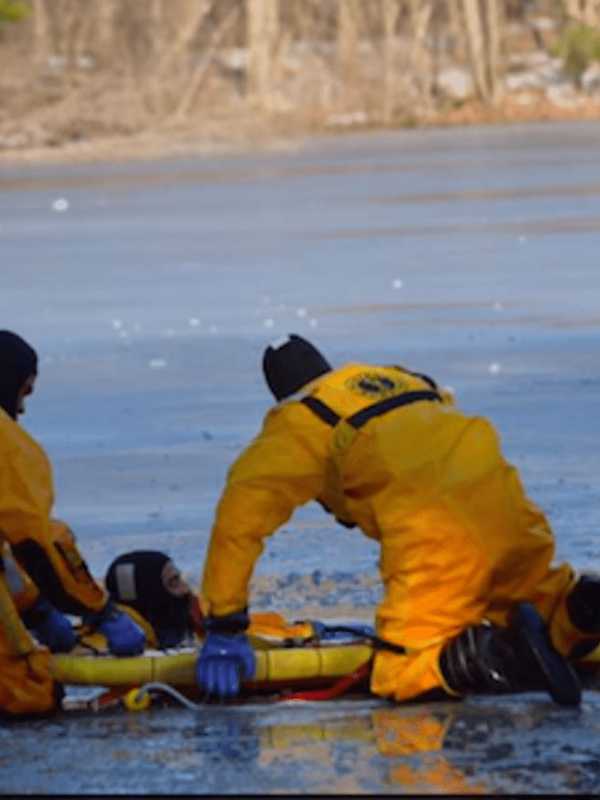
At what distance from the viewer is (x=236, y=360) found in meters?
13.4

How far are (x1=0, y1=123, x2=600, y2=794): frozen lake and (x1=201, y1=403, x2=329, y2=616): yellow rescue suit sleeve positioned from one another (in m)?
0.31

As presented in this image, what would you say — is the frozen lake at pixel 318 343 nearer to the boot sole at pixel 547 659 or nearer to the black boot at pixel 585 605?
the boot sole at pixel 547 659

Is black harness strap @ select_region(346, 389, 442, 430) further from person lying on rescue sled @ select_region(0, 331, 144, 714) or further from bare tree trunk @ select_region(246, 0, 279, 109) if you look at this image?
bare tree trunk @ select_region(246, 0, 279, 109)

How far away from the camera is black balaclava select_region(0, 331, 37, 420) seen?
652cm

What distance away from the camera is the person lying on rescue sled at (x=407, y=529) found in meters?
6.05

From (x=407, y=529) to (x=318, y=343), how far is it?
26.0 ft

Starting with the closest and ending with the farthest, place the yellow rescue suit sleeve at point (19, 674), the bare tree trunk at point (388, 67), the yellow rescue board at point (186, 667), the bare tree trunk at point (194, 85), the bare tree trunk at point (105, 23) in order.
Result: the yellow rescue suit sleeve at point (19, 674)
the yellow rescue board at point (186, 667)
the bare tree trunk at point (194, 85)
the bare tree trunk at point (388, 67)
the bare tree trunk at point (105, 23)

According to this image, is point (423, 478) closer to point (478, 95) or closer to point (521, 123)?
point (521, 123)

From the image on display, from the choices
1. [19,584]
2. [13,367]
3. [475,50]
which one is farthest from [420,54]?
[19,584]

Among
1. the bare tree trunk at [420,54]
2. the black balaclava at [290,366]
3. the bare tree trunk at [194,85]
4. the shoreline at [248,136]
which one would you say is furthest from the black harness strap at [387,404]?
the bare tree trunk at [420,54]

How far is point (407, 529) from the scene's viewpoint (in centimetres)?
610

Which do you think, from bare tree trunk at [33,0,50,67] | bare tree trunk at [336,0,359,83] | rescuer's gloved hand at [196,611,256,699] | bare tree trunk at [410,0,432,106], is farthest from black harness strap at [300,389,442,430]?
bare tree trunk at [33,0,50,67]

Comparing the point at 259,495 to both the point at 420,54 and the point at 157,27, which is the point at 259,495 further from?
the point at 420,54

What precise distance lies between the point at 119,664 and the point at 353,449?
790 mm
